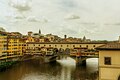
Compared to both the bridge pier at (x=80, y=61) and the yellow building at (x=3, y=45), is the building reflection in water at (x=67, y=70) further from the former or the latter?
Answer: the yellow building at (x=3, y=45)

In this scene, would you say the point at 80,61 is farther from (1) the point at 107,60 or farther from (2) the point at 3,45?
(1) the point at 107,60


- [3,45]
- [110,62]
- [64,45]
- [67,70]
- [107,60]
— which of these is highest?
[3,45]

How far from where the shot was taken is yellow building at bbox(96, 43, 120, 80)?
13117 mm

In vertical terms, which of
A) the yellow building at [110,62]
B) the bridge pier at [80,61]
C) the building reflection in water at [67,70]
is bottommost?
the building reflection in water at [67,70]

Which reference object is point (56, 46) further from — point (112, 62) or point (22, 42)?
point (112, 62)

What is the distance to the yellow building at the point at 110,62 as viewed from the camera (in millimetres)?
13117

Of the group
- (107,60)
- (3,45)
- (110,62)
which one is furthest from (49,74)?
(110,62)

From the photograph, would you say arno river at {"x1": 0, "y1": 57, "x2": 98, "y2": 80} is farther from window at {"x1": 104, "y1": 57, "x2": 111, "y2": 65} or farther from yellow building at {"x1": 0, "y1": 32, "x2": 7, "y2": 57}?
window at {"x1": 104, "y1": 57, "x2": 111, "y2": 65}

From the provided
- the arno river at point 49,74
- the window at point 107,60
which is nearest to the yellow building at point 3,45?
the arno river at point 49,74

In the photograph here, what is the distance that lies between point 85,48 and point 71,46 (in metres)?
4.73

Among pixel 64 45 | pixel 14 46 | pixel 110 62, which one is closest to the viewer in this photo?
pixel 110 62

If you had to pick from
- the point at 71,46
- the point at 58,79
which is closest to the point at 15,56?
the point at 71,46

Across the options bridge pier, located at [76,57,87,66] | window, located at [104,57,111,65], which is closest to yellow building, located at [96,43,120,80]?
window, located at [104,57,111,65]

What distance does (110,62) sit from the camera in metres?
13.2
